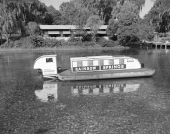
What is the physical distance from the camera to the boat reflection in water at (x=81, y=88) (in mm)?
37713

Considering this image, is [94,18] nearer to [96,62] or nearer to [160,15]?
[160,15]

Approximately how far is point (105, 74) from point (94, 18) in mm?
80511

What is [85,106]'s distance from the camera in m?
32.3

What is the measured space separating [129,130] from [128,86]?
17.8 m

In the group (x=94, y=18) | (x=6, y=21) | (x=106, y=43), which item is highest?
(x=94, y=18)

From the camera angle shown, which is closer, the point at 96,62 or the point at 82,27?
the point at 96,62

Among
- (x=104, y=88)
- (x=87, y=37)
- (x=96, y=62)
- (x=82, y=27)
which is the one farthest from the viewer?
(x=87, y=37)

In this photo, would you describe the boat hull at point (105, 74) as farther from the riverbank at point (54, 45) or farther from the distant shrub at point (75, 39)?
the distant shrub at point (75, 39)

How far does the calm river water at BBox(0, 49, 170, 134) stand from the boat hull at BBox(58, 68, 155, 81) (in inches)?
37.9

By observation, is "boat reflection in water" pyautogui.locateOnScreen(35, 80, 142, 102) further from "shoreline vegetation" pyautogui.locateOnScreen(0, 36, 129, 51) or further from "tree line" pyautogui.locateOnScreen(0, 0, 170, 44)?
"tree line" pyautogui.locateOnScreen(0, 0, 170, 44)

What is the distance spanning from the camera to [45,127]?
26.0 m

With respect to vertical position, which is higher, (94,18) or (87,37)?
(94,18)

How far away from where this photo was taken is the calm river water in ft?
85.0

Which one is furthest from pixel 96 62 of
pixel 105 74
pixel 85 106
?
pixel 85 106
